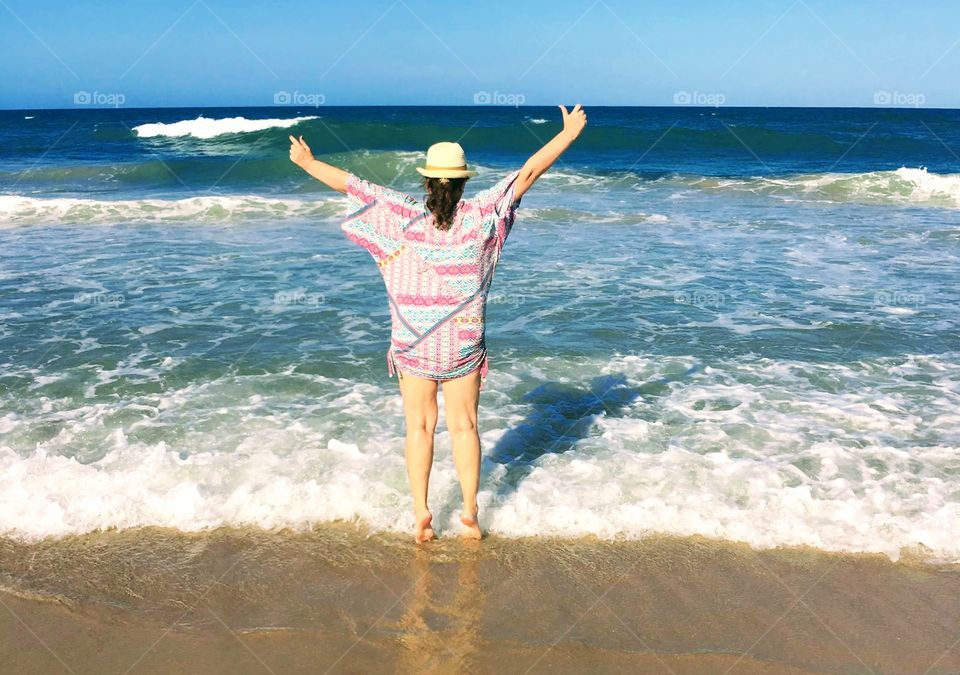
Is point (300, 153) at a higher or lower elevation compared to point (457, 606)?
higher

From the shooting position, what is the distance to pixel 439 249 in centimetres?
355

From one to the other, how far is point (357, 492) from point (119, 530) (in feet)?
4.13

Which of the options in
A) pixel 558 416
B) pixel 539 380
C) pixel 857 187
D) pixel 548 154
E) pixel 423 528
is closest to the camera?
pixel 548 154

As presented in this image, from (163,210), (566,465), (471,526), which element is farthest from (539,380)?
(163,210)

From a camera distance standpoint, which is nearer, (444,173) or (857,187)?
(444,173)

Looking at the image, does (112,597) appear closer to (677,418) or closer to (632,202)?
(677,418)

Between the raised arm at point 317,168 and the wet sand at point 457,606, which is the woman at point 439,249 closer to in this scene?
the raised arm at point 317,168

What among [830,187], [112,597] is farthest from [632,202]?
[112,597]

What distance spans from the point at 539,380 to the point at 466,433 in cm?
254

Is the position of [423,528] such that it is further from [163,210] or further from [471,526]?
[163,210]

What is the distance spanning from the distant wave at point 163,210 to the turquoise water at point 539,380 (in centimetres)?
32

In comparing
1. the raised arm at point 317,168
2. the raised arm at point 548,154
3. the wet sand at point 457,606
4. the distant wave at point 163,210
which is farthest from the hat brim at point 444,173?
the distant wave at point 163,210

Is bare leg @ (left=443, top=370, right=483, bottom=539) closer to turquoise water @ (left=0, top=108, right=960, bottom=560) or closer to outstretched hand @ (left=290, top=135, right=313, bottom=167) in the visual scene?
turquoise water @ (left=0, top=108, right=960, bottom=560)

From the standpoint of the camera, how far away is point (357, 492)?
4.48 metres
